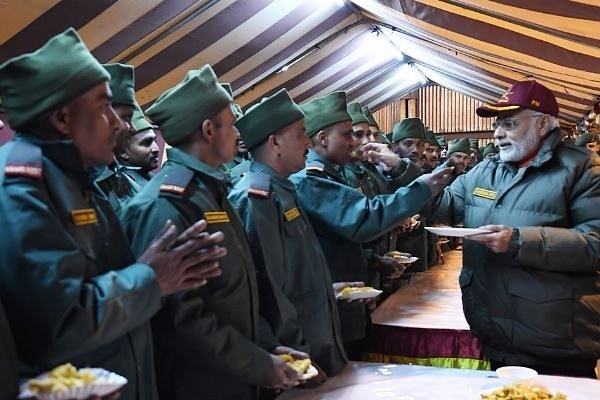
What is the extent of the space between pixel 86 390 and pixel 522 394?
115cm

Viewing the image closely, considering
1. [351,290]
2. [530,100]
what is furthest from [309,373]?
[530,100]

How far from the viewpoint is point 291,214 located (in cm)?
217

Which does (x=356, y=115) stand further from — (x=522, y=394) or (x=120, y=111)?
(x=522, y=394)

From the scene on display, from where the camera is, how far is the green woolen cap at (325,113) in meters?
2.88

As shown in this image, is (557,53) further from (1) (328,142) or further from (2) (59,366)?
(2) (59,366)

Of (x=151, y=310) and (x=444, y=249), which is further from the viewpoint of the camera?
(x=444, y=249)

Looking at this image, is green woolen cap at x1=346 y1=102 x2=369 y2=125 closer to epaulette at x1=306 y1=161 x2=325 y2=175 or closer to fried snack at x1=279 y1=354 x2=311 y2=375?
epaulette at x1=306 y1=161 x2=325 y2=175

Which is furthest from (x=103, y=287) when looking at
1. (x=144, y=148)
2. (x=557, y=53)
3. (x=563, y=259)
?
(x=557, y=53)

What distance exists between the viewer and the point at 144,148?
3.07 metres

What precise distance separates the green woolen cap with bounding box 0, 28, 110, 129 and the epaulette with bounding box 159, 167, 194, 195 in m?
0.42

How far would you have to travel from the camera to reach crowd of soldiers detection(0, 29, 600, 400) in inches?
46.5

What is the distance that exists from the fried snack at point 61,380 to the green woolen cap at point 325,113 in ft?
6.24

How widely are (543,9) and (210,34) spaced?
3094 millimetres

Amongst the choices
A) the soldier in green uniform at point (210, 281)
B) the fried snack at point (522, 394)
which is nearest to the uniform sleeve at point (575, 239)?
the fried snack at point (522, 394)
